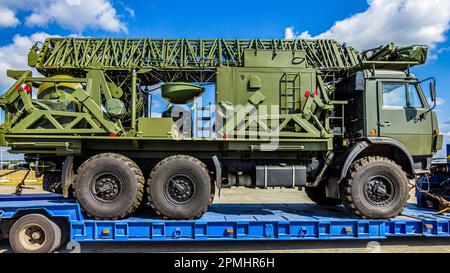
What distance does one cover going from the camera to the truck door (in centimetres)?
684

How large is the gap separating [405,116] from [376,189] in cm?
184

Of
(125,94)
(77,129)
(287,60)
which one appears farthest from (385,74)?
(77,129)

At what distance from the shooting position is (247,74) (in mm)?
7027

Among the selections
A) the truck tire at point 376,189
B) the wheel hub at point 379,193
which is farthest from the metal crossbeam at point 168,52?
the wheel hub at point 379,193

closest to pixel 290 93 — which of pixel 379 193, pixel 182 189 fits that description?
pixel 379 193

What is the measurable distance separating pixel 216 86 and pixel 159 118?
4.99ft

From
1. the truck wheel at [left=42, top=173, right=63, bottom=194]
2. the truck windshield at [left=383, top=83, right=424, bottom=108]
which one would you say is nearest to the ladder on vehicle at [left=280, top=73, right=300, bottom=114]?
the truck windshield at [left=383, top=83, right=424, bottom=108]

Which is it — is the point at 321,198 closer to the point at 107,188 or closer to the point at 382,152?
the point at 382,152

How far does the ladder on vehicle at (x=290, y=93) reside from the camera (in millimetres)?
7000

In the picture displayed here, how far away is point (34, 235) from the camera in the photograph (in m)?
5.72

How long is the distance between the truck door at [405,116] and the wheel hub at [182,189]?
4.39m

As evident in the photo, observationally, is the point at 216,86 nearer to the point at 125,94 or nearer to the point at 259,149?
the point at 259,149

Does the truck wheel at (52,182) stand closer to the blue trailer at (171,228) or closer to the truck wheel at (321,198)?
the blue trailer at (171,228)

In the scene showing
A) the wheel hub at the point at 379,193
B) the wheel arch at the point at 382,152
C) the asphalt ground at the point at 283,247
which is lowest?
the asphalt ground at the point at 283,247
